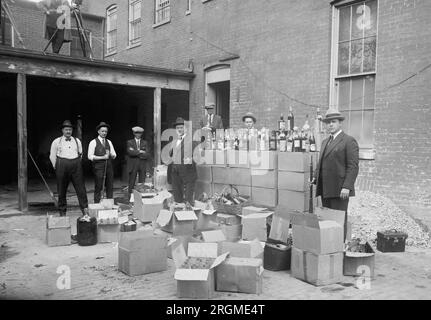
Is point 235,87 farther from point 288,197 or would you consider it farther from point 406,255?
point 406,255

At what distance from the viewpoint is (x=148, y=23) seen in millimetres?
15055

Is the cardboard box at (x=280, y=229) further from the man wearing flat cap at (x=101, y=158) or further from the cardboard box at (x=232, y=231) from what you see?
the man wearing flat cap at (x=101, y=158)

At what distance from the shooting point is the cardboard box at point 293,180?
23.1 feet

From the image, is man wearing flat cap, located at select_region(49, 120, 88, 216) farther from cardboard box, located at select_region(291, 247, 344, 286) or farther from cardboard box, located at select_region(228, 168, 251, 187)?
cardboard box, located at select_region(291, 247, 344, 286)

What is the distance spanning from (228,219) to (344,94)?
3.87m

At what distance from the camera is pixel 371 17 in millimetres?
8352

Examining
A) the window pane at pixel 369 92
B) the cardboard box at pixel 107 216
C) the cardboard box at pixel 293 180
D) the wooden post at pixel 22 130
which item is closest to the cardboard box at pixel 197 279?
the cardboard box at pixel 107 216

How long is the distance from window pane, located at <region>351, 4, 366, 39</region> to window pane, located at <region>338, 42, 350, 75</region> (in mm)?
265

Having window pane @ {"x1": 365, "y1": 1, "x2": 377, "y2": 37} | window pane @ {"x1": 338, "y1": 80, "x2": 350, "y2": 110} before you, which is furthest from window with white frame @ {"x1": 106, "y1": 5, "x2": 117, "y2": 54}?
window pane @ {"x1": 365, "y1": 1, "x2": 377, "y2": 37}

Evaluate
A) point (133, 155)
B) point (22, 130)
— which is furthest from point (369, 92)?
point (22, 130)

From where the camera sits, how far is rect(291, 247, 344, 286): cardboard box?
492 centimetres

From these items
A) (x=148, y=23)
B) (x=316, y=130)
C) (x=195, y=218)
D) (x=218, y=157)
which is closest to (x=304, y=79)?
(x=316, y=130)

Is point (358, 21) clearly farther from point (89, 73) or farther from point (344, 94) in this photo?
point (89, 73)

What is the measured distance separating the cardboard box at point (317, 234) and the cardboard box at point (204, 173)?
3.76 m
